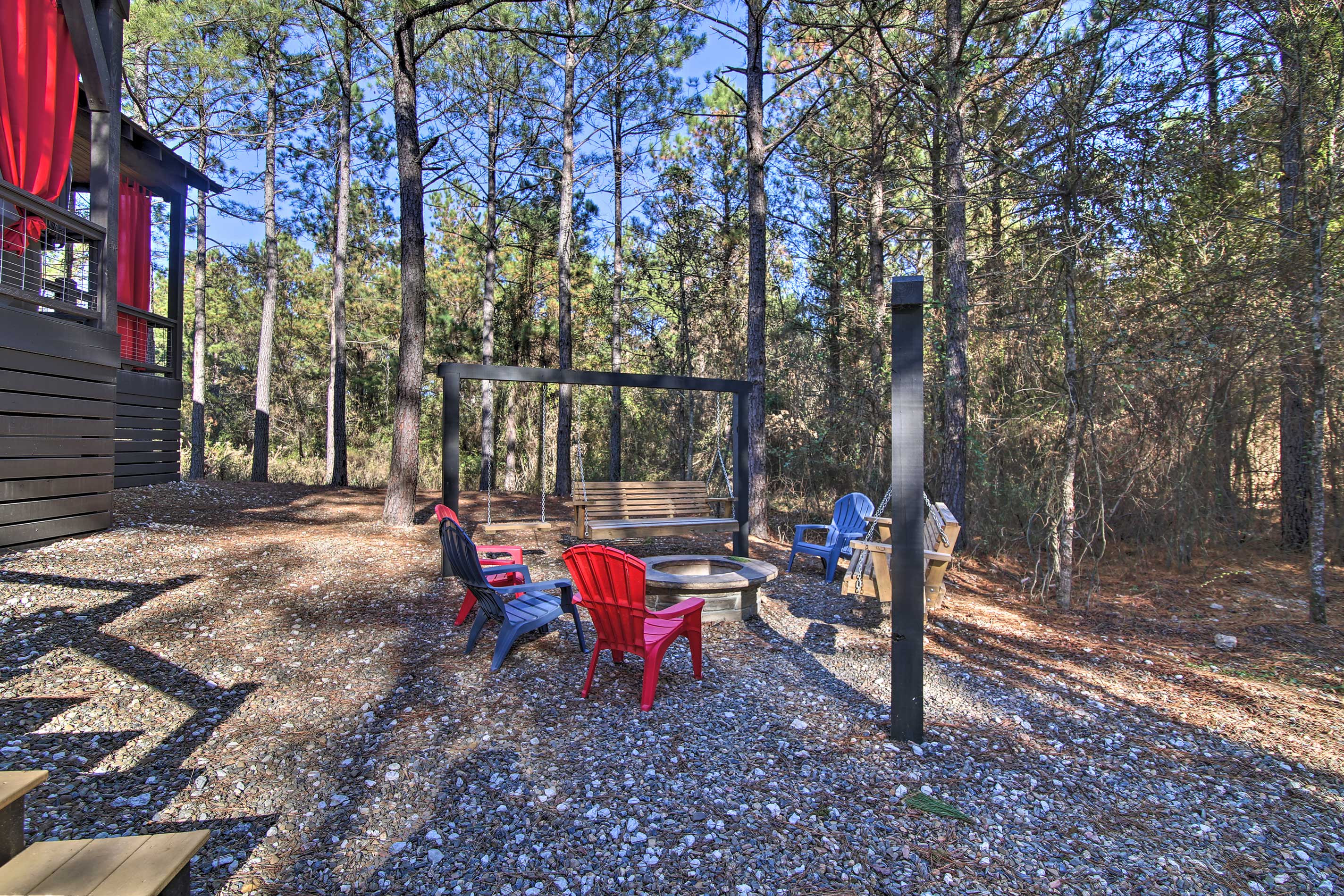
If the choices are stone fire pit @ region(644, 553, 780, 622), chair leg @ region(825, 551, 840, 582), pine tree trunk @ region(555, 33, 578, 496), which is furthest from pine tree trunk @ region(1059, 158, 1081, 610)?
pine tree trunk @ region(555, 33, 578, 496)

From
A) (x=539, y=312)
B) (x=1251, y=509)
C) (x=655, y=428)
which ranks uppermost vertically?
(x=539, y=312)

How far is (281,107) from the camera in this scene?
12.6 meters

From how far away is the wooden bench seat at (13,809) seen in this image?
1.51 m

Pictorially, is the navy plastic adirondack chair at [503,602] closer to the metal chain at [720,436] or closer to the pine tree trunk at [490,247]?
the metal chain at [720,436]

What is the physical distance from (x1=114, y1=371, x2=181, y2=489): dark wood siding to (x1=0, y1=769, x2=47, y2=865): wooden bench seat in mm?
7478

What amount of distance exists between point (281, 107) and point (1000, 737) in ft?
51.5

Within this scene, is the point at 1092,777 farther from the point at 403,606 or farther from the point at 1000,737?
the point at 403,606

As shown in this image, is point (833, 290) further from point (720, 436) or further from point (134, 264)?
point (134, 264)

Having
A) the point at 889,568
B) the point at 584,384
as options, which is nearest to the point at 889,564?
the point at 889,568

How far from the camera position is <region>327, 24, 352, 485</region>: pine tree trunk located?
11.8 meters

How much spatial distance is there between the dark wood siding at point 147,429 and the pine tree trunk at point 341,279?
10.7 ft

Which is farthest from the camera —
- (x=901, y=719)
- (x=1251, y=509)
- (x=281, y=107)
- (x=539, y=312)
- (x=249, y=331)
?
(x=249, y=331)

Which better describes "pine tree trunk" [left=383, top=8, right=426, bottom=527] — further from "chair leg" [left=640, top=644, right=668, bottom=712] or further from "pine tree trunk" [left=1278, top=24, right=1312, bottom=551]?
"pine tree trunk" [left=1278, top=24, right=1312, bottom=551]

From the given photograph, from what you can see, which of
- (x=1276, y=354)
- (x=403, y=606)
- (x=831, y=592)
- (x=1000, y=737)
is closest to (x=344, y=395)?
(x=403, y=606)
